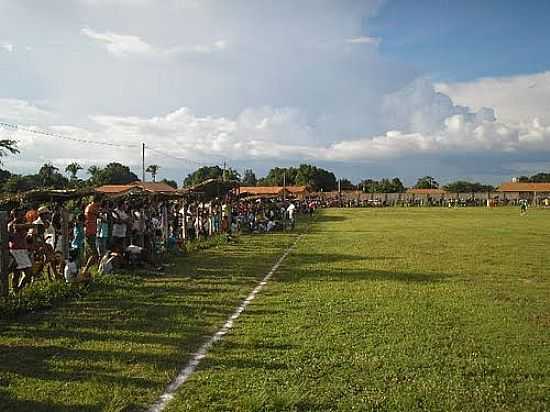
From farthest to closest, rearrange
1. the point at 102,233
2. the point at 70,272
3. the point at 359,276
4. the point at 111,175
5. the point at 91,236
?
the point at 111,175 → the point at 102,233 → the point at 91,236 → the point at 359,276 → the point at 70,272

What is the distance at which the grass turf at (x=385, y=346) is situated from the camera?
5168 mm

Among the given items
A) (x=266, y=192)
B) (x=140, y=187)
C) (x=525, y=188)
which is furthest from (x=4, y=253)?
(x=525, y=188)

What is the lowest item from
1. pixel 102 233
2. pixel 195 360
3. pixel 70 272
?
pixel 195 360

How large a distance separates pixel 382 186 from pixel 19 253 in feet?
394

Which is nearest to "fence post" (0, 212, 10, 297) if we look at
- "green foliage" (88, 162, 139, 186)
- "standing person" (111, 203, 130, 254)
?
"standing person" (111, 203, 130, 254)

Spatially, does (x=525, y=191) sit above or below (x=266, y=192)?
above

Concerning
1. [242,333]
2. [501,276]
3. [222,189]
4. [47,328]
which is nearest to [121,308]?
[47,328]

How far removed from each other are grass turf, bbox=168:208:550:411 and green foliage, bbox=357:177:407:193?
112048 mm

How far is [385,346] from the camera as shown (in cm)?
688

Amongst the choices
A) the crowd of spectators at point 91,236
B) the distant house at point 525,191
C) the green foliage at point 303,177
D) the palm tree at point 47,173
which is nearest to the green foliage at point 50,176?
the palm tree at point 47,173

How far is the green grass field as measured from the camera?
5195mm

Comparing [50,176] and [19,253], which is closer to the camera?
Answer: [19,253]

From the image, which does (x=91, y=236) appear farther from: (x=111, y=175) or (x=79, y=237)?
(x=111, y=175)

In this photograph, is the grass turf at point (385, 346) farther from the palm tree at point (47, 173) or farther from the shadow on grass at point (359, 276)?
the palm tree at point (47, 173)
